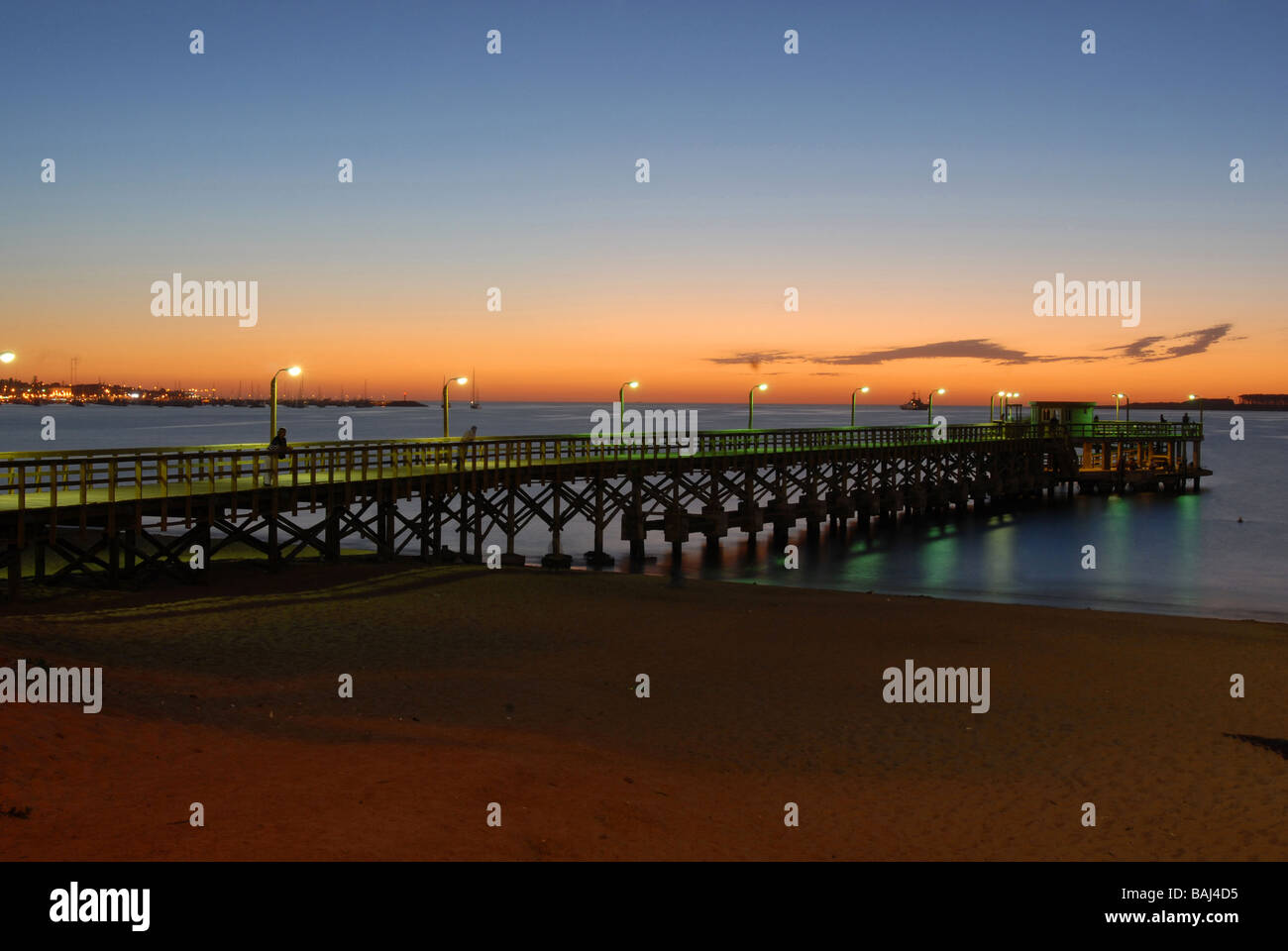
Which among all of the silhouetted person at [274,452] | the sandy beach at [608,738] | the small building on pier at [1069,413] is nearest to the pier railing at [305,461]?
the silhouetted person at [274,452]

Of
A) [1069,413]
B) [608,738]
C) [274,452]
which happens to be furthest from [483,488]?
[1069,413]

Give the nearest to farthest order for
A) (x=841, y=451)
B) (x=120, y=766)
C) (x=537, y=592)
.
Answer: (x=120, y=766) < (x=537, y=592) < (x=841, y=451)

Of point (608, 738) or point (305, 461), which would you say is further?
point (305, 461)

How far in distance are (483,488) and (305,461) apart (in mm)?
5316

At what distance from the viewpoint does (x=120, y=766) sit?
867cm

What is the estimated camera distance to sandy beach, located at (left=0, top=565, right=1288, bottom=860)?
312 inches

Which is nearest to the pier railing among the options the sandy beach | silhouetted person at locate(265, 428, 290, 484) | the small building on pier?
silhouetted person at locate(265, 428, 290, 484)

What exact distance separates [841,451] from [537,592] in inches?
1146

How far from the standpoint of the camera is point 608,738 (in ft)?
36.4

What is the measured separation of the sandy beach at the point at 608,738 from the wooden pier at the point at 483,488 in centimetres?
203

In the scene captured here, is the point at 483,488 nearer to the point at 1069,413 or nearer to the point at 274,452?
the point at 274,452

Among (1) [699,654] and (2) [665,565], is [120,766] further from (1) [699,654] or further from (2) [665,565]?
(2) [665,565]
